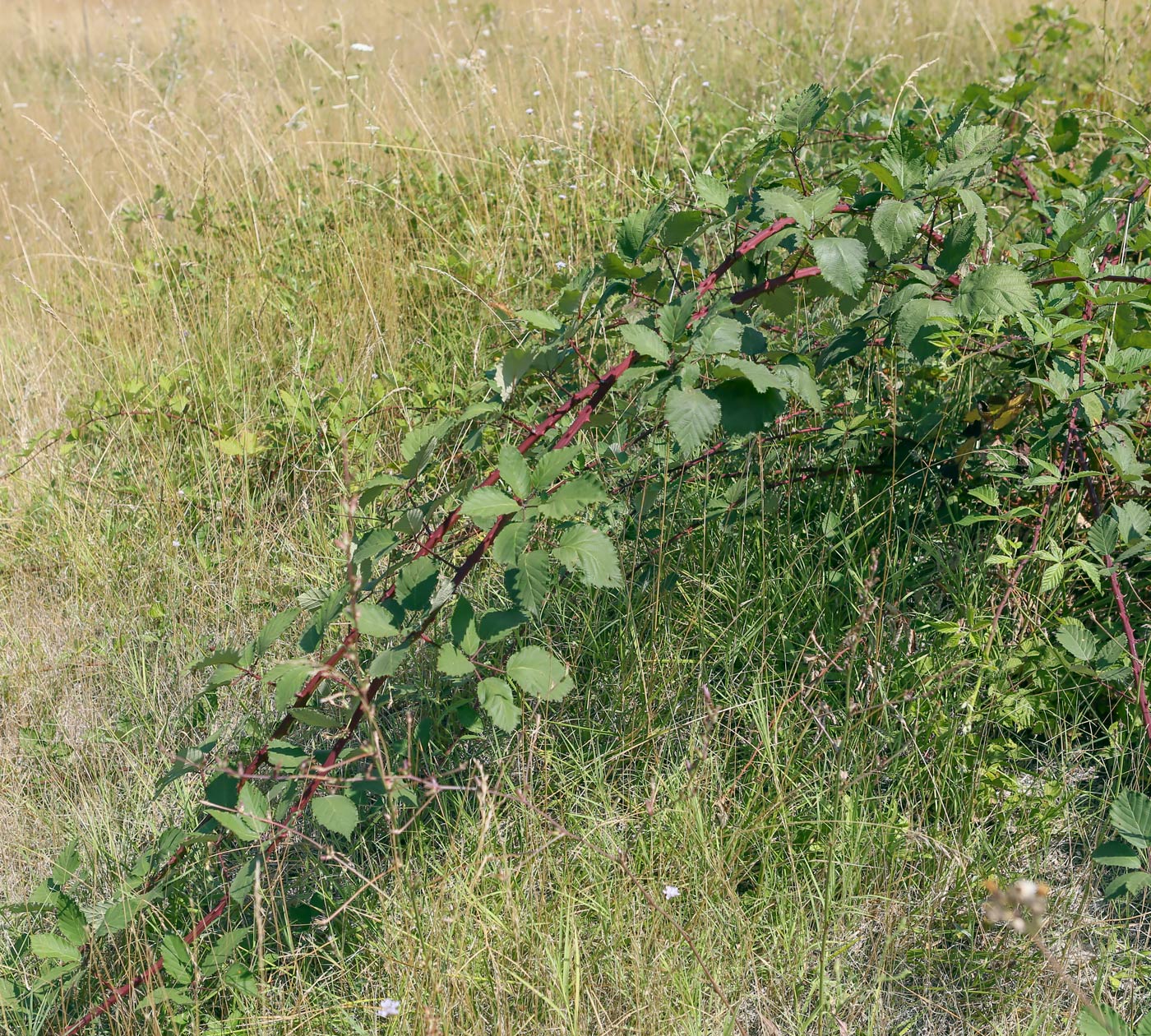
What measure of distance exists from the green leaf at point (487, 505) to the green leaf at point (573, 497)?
0.18ft

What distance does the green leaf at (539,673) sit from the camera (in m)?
1.62

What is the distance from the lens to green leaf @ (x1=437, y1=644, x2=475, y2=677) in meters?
1.56

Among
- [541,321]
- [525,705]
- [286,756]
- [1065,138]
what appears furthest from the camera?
[1065,138]

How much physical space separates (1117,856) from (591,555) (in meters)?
0.94

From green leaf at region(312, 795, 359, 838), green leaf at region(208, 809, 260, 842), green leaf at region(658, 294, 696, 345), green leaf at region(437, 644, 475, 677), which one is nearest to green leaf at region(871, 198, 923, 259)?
green leaf at region(658, 294, 696, 345)

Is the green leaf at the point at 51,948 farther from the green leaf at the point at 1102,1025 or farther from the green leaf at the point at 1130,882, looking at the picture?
the green leaf at the point at 1130,882

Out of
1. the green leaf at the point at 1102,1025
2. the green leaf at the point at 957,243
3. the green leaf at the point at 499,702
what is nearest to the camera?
the green leaf at the point at 1102,1025

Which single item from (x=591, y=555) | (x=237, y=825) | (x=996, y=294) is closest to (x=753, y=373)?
(x=591, y=555)

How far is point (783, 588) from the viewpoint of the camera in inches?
86.3

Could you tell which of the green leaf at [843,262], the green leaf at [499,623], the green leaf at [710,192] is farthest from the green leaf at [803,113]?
the green leaf at [499,623]

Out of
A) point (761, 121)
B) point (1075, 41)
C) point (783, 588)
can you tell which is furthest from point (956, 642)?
point (1075, 41)

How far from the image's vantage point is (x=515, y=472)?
5.06 ft

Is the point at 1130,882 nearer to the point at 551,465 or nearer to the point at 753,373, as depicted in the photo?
the point at 753,373

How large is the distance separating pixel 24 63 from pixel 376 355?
830cm
